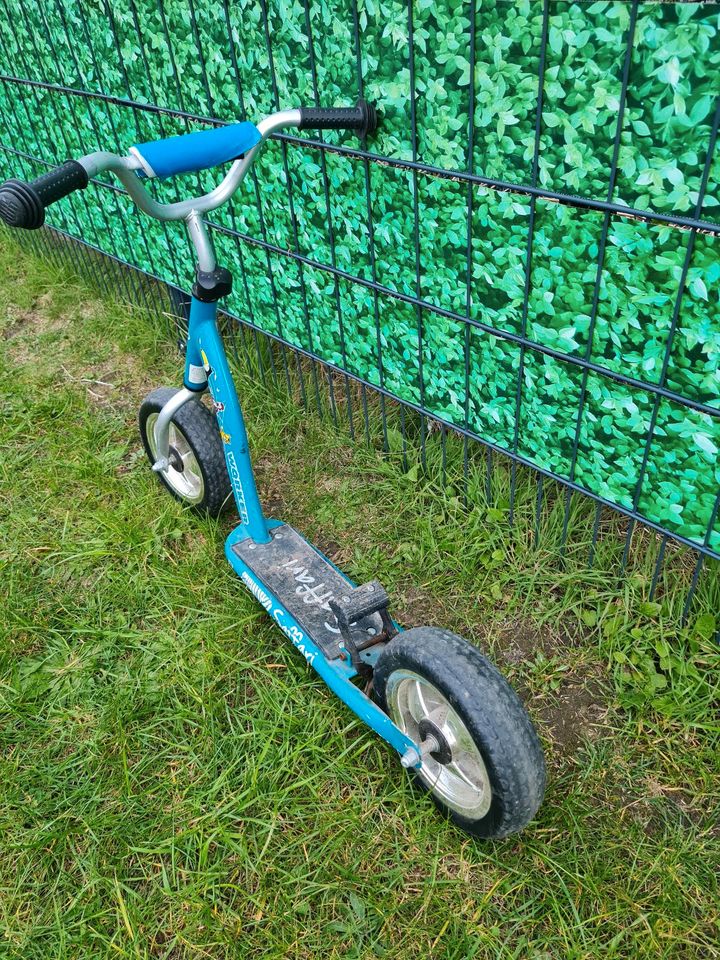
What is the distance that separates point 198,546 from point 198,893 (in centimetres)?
115

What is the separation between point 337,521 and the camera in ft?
9.12

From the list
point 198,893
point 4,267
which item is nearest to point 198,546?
point 198,893

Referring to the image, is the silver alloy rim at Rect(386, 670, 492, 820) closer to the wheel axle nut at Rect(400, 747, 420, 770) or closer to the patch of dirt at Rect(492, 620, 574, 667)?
the wheel axle nut at Rect(400, 747, 420, 770)

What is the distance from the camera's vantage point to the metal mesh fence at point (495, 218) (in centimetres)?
173

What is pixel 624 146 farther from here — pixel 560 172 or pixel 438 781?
pixel 438 781

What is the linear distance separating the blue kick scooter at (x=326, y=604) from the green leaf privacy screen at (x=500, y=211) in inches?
10.3

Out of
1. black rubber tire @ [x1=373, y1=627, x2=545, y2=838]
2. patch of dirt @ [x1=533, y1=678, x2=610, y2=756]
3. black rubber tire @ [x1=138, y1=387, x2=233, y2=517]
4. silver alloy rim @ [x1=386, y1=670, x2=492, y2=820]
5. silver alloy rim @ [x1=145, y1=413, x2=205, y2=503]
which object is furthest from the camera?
silver alloy rim @ [x1=145, y1=413, x2=205, y2=503]

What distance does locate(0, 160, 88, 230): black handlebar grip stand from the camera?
1522 mm

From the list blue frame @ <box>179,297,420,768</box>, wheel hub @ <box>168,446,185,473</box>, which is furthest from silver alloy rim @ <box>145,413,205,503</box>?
blue frame @ <box>179,297,420,768</box>

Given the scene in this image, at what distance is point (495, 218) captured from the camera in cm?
211

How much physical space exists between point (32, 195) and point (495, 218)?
1.14 metres

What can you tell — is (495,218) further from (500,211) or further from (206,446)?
(206,446)

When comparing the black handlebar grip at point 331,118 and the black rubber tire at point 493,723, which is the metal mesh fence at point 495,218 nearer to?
the black handlebar grip at point 331,118

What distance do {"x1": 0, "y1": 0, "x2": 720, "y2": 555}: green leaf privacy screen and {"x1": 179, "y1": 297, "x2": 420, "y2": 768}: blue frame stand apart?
0.63 m
